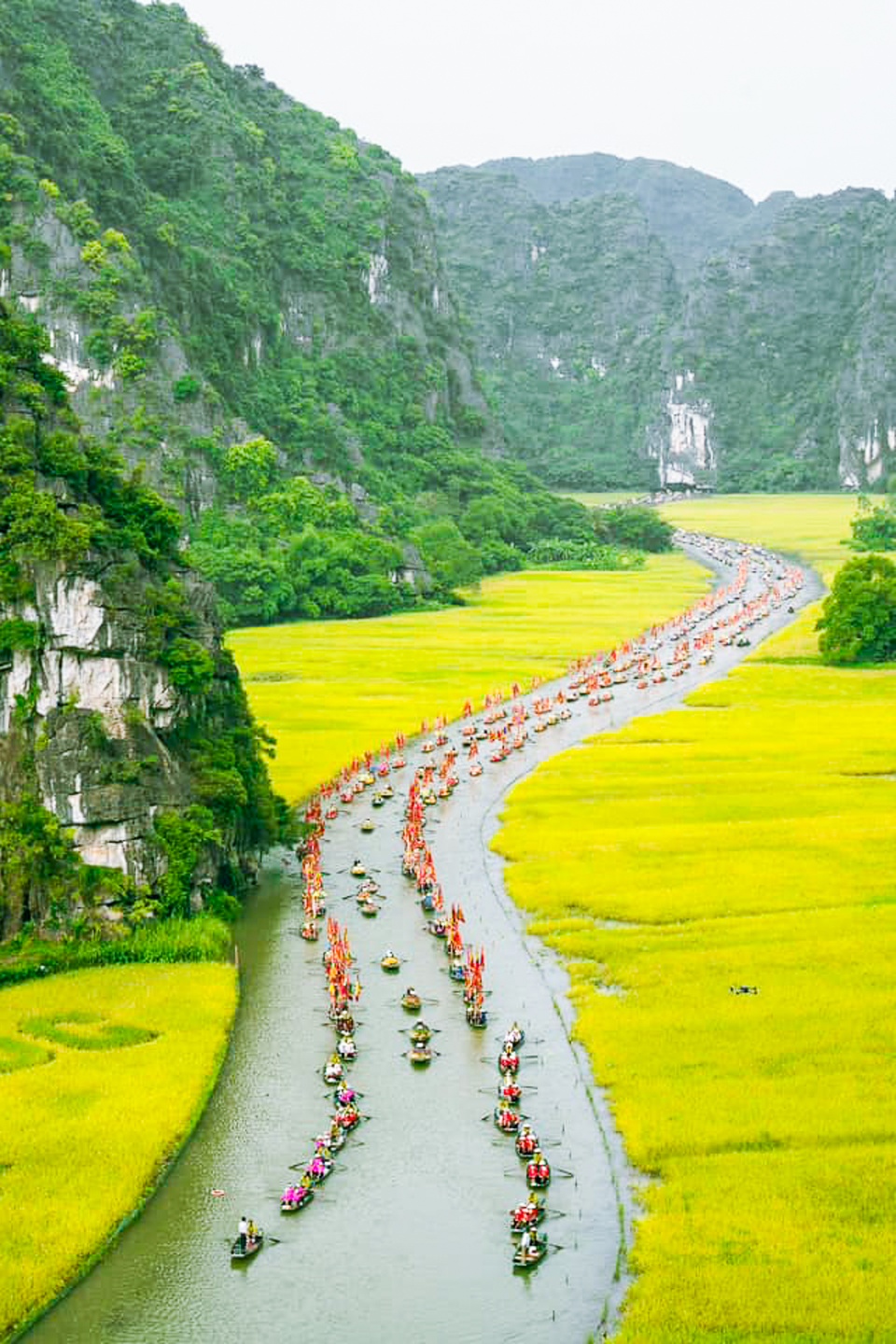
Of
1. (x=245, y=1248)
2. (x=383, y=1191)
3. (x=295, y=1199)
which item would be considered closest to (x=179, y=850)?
(x=383, y=1191)

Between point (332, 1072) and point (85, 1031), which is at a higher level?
point (85, 1031)

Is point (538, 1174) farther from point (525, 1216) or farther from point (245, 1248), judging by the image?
point (245, 1248)

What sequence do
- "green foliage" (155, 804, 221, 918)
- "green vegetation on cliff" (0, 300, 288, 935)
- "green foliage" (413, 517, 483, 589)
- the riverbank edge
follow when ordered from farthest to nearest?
1. "green foliage" (413, 517, 483, 589)
2. "green foliage" (155, 804, 221, 918)
3. "green vegetation on cliff" (0, 300, 288, 935)
4. the riverbank edge

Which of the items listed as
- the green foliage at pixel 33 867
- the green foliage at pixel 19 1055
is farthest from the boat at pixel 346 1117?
the green foliage at pixel 33 867

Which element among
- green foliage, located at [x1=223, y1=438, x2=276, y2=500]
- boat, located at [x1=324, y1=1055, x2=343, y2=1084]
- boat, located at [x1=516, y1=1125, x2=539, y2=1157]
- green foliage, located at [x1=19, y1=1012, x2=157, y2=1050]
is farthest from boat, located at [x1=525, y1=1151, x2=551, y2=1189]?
green foliage, located at [x1=223, y1=438, x2=276, y2=500]

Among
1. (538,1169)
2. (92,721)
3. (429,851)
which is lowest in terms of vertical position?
(538,1169)

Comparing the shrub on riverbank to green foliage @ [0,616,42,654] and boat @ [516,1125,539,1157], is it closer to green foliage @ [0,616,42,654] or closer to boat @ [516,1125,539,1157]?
green foliage @ [0,616,42,654]
